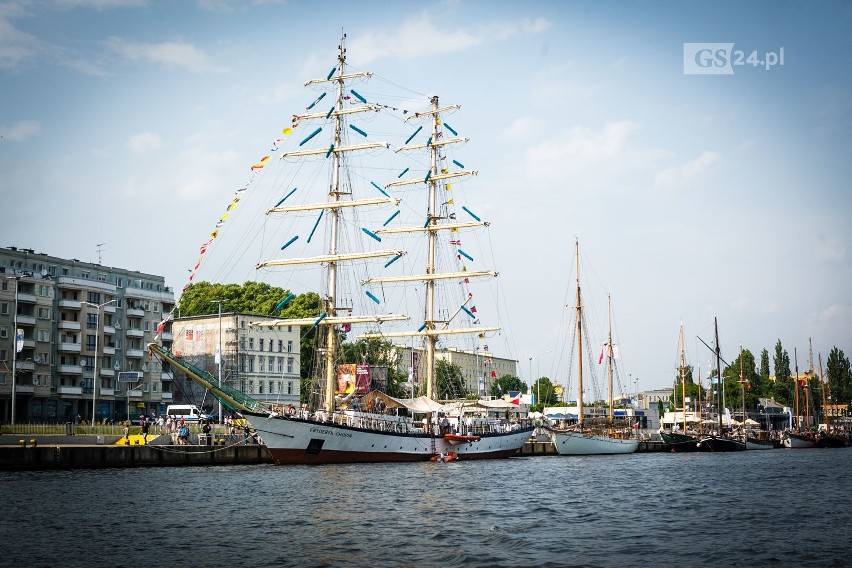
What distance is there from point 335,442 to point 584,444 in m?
38.1

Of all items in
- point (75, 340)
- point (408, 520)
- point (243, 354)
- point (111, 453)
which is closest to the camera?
point (408, 520)

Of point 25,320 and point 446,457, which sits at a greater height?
point 25,320

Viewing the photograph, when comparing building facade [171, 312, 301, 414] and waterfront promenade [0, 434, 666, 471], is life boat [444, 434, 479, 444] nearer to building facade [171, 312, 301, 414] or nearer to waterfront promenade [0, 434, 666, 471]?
waterfront promenade [0, 434, 666, 471]

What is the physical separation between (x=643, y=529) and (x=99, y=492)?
23754mm

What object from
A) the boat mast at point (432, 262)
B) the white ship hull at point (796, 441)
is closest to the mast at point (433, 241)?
the boat mast at point (432, 262)

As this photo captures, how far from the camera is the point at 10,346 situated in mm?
90188

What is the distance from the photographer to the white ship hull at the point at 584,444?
93.6 meters

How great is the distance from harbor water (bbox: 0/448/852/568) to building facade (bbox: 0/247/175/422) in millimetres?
41754

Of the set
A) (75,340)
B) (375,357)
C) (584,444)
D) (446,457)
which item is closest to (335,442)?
(446,457)

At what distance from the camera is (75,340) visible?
318 feet

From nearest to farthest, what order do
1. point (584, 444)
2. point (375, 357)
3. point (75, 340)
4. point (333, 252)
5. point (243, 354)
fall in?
point (333, 252) < point (584, 444) < point (75, 340) < point (243, 354) < point (375, 357)


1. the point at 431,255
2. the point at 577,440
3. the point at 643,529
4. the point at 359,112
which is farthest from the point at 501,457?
the point at 643,529

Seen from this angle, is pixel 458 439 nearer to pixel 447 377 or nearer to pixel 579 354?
pixel 579 354

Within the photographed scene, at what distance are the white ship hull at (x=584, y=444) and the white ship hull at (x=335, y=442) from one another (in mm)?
20738
